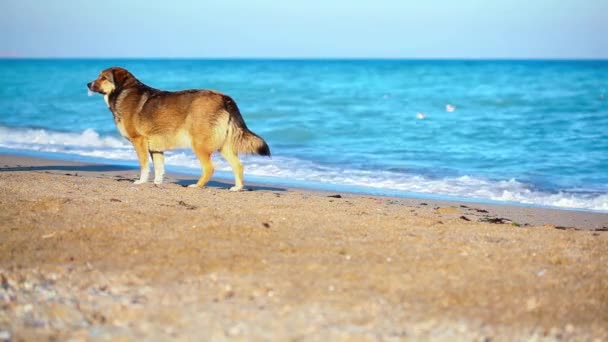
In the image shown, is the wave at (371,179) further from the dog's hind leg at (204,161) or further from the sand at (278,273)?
the sand at (278,273)

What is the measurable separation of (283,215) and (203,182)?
259 centimetres

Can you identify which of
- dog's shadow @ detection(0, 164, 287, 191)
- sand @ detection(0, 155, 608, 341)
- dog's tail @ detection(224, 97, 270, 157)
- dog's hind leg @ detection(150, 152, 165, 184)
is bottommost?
sand @ detection(0, 155, 608, 341)

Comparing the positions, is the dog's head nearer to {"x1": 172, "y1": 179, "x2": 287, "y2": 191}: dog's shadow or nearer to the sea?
{"x1": 172, "y1": 179, "x2": 287, "y2": 191}: dog's shadow

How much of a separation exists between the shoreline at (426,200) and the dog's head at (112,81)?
4.66 feet

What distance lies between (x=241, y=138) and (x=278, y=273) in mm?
4299

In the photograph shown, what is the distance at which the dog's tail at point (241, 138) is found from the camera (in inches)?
374

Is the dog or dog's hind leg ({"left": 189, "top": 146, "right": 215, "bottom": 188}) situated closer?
the dog

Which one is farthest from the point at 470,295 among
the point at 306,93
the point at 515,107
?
the point at 306,93

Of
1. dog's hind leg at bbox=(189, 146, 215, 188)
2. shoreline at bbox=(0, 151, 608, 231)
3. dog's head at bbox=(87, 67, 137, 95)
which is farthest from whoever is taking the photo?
dog's head at bbox=(87, 67, 137, 95)

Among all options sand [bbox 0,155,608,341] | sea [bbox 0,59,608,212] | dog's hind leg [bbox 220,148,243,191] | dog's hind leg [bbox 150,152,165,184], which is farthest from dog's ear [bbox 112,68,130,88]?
sea [bbox 0,59,608,212]

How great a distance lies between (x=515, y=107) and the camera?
2678cm

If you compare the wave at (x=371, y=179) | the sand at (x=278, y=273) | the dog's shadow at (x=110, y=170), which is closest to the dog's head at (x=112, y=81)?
the dog's shadow at (x=110, y=170)

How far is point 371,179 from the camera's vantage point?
12688 millimetres

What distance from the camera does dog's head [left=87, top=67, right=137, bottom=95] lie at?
33.4ft
